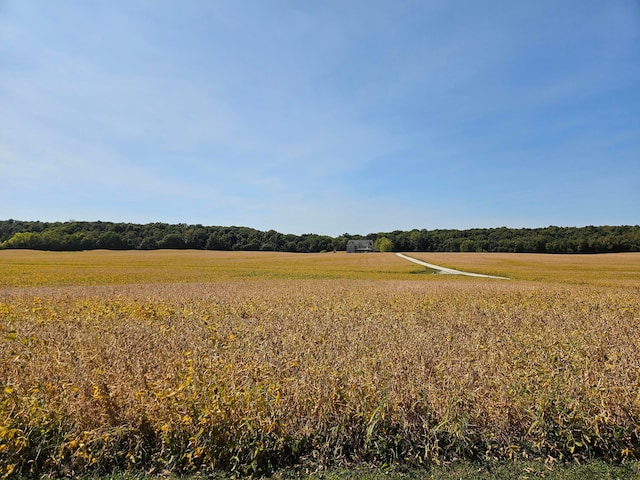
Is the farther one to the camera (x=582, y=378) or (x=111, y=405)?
(x=582, y=378)

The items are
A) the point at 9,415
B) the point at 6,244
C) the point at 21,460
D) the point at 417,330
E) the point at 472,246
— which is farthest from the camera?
the point at 472,246

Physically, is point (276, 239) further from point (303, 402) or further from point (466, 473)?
point (466, 473)

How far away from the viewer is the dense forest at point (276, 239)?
8856cm

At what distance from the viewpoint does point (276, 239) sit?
118500 millimetres

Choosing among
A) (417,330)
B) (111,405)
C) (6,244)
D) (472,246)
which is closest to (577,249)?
(472,246)

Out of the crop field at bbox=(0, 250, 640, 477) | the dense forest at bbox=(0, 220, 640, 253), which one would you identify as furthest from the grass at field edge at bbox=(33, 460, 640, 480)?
the dense forest at bbox=(0, 220, 640, 253)

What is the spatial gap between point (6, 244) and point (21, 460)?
117 meters

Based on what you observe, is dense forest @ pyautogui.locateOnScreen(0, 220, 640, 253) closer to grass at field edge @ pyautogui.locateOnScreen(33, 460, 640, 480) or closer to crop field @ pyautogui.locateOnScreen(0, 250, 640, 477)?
crop field @ pyautogui.locateOnScreen(0, 250, 640, 477)

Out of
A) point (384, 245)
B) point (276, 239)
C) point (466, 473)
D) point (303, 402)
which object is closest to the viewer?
point (466, 473)

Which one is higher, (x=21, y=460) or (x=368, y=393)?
(x=368, y=393)

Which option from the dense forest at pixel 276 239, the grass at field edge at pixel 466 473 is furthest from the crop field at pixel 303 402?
the dense forest at pixel 276 239

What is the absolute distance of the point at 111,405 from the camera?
12.9ft

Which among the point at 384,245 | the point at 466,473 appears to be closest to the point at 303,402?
the point at 466,473

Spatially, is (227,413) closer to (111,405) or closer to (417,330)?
(111,405)
